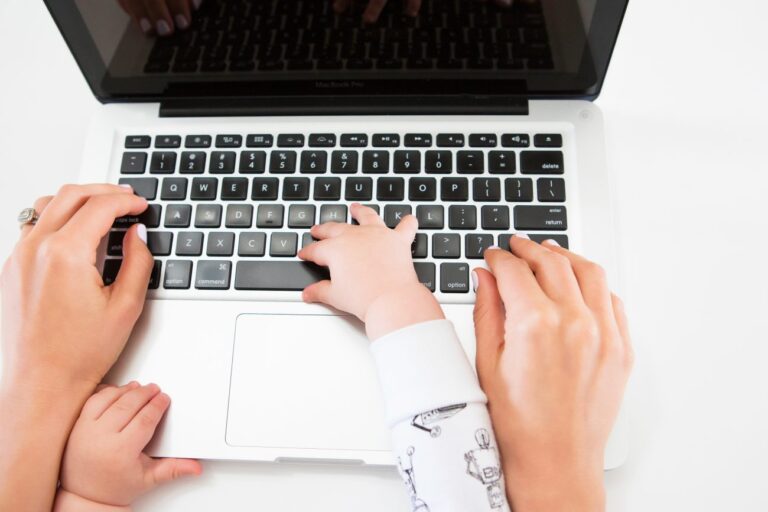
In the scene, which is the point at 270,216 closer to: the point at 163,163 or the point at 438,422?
the point at 163,163

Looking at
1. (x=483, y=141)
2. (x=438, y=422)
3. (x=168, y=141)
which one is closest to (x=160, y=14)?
(x=168, y=141)

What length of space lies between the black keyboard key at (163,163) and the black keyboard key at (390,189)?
0.20m

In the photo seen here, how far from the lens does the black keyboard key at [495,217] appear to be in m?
0.53

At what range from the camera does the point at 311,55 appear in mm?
538

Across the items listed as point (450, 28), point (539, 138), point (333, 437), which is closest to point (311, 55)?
point (450, 28)

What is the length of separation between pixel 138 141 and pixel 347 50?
230mm

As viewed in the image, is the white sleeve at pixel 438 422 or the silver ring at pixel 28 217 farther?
the silver ring at pixel 28 217

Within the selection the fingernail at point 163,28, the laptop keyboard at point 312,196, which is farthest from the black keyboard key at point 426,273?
the fingernail at point 163,28

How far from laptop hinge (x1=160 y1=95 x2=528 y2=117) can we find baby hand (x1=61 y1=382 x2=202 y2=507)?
28cm

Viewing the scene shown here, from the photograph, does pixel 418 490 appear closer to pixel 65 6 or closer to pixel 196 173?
pixel 196 173

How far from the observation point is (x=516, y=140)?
0.56 m

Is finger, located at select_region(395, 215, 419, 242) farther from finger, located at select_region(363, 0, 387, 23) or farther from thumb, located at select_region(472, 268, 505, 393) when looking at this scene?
finger, located at select_region(363, 0, 387, 23)

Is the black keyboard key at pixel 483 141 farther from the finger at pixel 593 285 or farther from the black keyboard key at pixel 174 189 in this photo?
the black keyboard key at pixel 174 189

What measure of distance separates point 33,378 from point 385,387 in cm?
29
